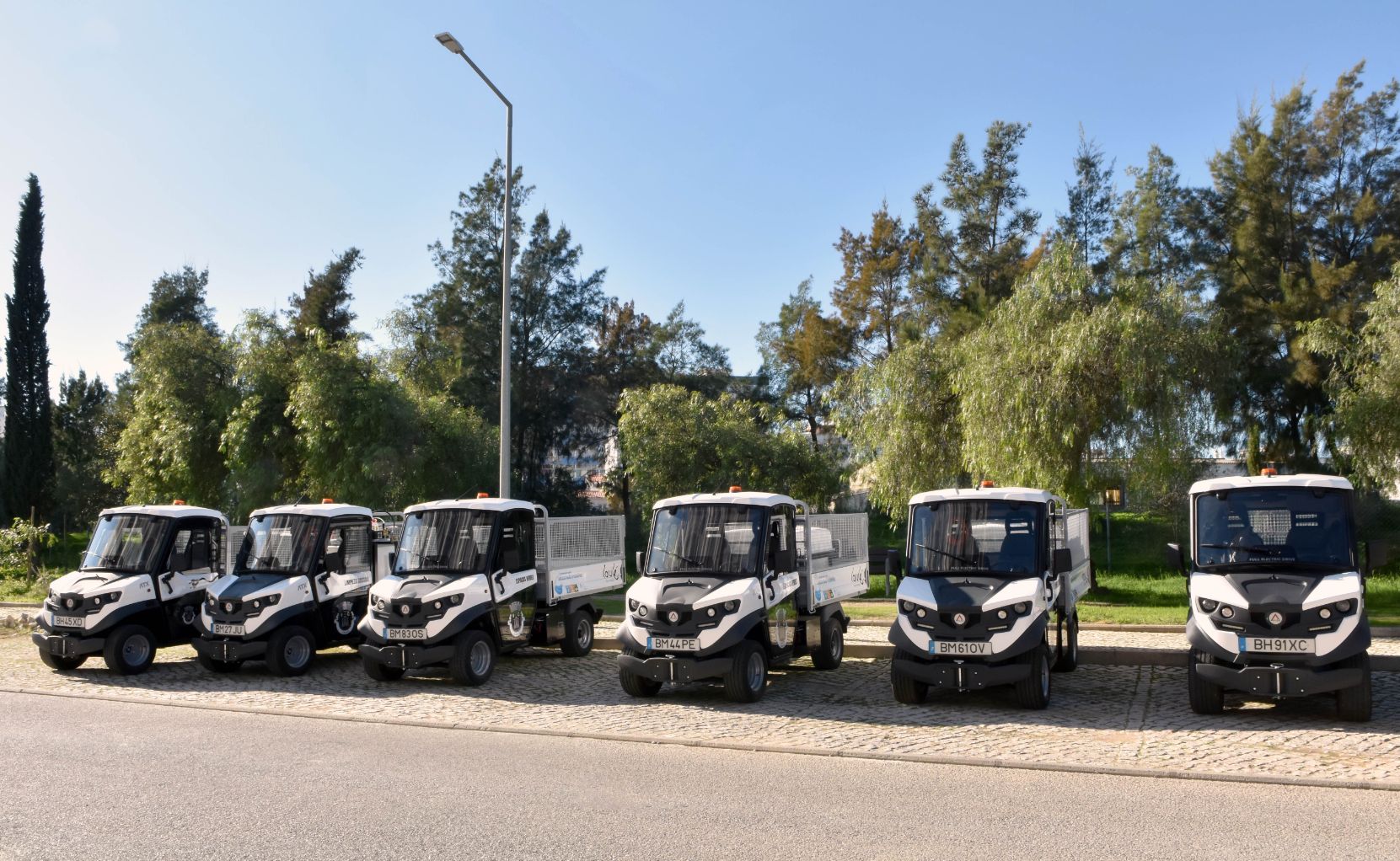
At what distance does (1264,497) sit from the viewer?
1095cm

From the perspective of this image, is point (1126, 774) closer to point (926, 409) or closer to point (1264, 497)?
point (1264, 497)

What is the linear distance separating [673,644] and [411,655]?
3.48 metres

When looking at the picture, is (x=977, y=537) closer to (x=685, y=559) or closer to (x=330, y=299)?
(x=685, y=559)

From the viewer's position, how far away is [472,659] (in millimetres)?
13266

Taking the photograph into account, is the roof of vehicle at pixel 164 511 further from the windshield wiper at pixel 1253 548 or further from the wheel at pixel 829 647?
the windshield wiper at pixel 1253 548

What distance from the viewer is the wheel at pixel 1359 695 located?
390 inches

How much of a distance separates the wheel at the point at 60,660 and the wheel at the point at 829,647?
9846 mm

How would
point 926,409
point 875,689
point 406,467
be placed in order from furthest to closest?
point 406,467 < point 926,409 < point 875,689

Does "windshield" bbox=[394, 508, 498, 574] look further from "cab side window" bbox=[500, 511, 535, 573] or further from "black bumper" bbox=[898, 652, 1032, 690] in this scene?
"black bumper" bbox=[898, 652, 1032, 690]

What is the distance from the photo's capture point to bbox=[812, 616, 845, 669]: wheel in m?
13.6

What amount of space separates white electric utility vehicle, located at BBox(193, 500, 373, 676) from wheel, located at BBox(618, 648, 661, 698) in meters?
4.99

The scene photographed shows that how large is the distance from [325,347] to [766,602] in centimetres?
2432

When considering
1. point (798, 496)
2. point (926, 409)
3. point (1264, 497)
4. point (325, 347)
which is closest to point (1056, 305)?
point (926, 409)

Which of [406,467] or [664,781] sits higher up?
[406,467]
